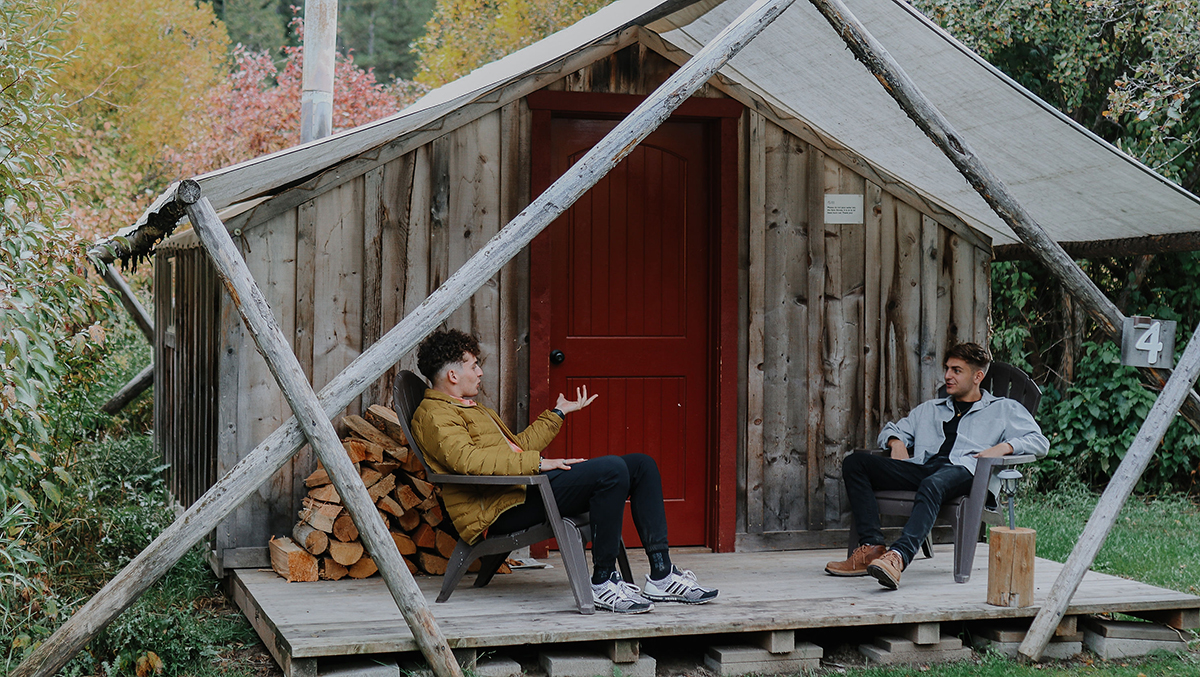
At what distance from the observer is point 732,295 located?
17.5 ft

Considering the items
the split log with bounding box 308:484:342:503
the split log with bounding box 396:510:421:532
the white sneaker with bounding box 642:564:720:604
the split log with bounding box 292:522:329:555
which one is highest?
the split log with bounding box 308:484:342:503

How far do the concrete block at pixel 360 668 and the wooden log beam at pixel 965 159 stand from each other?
278 centimetres

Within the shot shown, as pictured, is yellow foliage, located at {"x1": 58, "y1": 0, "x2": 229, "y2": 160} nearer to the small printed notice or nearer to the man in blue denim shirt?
the small printed notice

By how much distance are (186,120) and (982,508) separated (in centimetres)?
1574

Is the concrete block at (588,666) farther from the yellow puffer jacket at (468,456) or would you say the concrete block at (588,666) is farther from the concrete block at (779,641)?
the yellow puffer jacket at (468,456)

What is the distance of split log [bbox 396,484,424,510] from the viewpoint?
4.62m

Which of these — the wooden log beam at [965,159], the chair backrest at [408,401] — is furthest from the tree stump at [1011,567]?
the chair backrest at [408,401]

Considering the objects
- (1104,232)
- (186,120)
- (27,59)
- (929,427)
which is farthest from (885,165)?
(186,120)

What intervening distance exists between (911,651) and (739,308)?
1.93m

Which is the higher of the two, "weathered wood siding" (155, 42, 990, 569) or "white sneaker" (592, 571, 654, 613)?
"weathered wood siding" (155, 42, 990, 569)

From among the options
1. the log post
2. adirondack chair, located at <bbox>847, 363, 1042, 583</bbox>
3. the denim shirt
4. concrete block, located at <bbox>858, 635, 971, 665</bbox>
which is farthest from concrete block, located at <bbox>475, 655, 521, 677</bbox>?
the denim shirt

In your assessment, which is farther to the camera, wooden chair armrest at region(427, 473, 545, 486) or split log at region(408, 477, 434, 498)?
split log at region(408, 477, 434, 498)

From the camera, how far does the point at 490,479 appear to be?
13.0 feet

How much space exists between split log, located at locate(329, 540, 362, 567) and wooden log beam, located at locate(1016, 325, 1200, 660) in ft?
8.87
